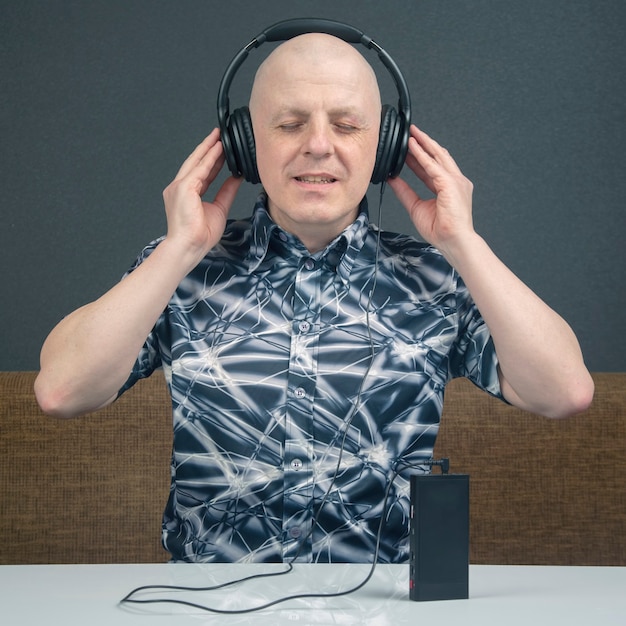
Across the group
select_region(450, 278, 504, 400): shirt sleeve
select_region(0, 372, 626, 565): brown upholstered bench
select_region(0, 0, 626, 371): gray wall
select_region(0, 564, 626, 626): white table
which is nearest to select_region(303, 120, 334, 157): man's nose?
select_region(450, 278, 504, 400): shirt sleeve

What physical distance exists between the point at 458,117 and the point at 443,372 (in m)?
1.12

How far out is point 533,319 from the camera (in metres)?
1.32

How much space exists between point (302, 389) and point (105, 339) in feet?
0.96

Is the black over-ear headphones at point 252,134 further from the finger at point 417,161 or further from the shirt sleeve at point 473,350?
the shirt sleeve at point 473,350

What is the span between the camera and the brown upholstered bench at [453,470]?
193cm

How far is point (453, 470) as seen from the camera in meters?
1.96

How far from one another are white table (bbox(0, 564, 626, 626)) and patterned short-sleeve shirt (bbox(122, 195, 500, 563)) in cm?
30

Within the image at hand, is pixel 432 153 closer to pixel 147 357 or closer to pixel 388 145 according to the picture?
pixel 388 145

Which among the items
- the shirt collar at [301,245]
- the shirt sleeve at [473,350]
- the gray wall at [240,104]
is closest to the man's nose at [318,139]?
the shirt collar at [301,245]

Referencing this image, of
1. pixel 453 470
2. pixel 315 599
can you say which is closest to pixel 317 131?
pixel 315 599

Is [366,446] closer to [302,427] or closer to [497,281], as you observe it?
[302,427]

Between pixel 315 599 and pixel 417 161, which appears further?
pixel 417 161

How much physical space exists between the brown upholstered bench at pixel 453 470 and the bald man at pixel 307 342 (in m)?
0.50

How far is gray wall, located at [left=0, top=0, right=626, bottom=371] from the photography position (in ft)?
7.76
